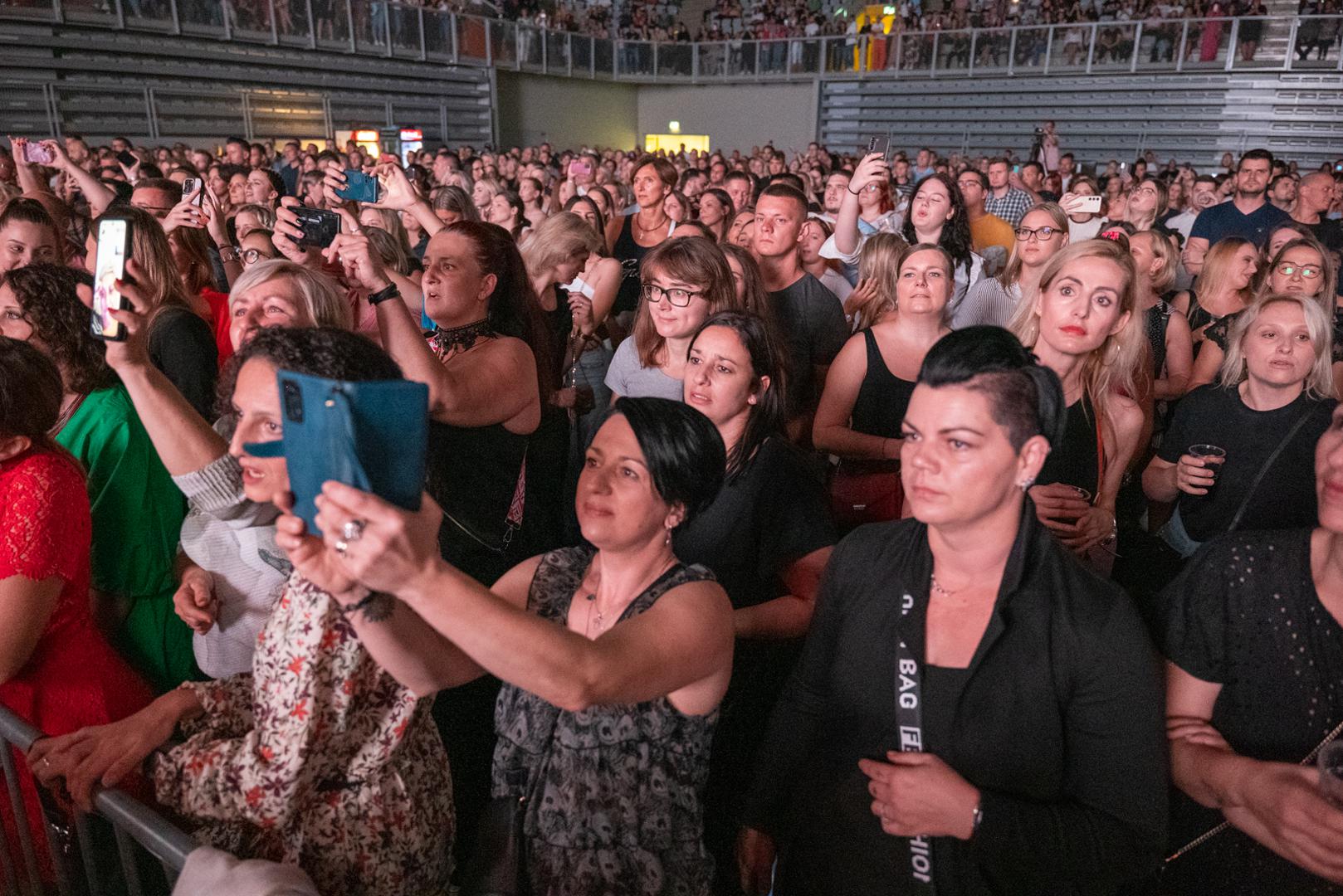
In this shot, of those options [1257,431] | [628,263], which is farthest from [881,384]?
[628,263]

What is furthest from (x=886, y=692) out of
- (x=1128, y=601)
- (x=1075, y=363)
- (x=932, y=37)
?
(x=932, y=37)

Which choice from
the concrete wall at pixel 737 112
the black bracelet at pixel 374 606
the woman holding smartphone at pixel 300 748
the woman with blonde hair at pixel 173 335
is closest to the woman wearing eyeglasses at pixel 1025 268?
the woman with blonde hair at pixel 173 335

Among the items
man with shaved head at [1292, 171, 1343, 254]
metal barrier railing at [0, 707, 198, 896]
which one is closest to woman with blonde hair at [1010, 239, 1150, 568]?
metal barrier railing at [0, 707, 198, 896]

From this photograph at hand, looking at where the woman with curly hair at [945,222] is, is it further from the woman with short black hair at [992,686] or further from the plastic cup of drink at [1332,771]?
the plastic cup of drink at [1332,771]

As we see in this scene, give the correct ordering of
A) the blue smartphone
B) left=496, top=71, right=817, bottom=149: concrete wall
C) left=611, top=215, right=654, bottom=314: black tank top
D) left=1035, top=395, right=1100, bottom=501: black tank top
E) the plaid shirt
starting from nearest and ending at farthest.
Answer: the blue smartphone → left=1035, top=395, right=1100, bottom=501: black tank top → left=611, top=215, right=654, bottom=314: black tank top → the plaid shirt → left=496, top=71, right=817, bottom=149: concrete wall

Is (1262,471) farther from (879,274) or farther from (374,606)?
(374,606)

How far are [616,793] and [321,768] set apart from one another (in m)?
0.52

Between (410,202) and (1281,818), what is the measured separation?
2.85 m

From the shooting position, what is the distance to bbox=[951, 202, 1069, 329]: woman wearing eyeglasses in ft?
13.5

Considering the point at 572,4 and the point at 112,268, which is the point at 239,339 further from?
the point at 572,4

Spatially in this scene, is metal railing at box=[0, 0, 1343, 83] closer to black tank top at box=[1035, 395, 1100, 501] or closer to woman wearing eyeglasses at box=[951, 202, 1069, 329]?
woman wearing eyeglasses at box=[951, 202, 1069, 329]

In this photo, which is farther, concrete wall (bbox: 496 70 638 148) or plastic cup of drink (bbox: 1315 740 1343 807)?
concrete wall (bbox: 496 70 638 148)

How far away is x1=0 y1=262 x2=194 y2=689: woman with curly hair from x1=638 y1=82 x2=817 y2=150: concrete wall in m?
20.2

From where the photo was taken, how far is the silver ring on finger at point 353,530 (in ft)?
3.09
